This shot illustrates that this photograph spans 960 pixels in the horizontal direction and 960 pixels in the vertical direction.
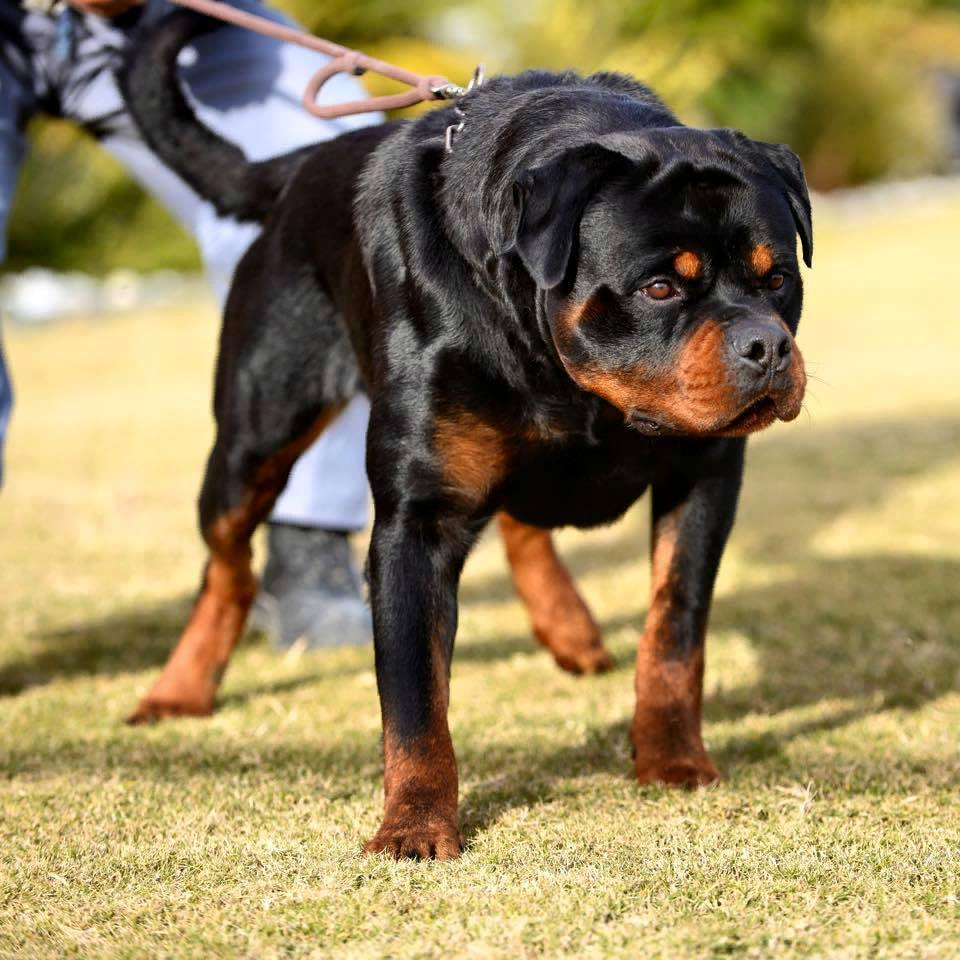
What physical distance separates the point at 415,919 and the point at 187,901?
36 centimetres

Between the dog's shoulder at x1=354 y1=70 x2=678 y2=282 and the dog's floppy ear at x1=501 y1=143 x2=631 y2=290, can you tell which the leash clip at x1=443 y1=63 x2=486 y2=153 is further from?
the dog's floppy ear at x1=501 y1=143 x2=631 y2=290

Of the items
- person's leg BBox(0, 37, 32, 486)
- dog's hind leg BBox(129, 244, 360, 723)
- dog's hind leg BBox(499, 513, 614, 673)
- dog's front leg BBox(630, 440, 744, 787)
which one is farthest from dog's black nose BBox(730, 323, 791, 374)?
person's leg BBox(0, 37, 32, 486)

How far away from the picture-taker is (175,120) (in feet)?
12.7

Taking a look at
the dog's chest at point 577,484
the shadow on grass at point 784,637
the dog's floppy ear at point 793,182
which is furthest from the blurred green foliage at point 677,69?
the dog's floppy ear at point 793,182

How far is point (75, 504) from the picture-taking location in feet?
23.9

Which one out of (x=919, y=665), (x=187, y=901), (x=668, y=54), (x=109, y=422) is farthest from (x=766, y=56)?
(x=187, y=901)

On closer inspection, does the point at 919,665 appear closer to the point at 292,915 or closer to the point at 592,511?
the point at 592,511

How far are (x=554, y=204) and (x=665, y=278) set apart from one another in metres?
0.22

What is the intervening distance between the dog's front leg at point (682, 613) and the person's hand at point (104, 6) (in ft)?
6.56

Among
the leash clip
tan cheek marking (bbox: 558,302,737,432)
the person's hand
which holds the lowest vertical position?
tan cheek marking (bbox: 558,302,737,432)

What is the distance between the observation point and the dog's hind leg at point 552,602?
4074 millimetres

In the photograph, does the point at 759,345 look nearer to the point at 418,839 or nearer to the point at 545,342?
the point at 545,342

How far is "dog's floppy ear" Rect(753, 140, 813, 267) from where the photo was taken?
2811 mm

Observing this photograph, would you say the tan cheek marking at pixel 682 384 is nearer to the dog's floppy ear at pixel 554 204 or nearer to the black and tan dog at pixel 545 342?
the black and tan dog at pixel 545 342
